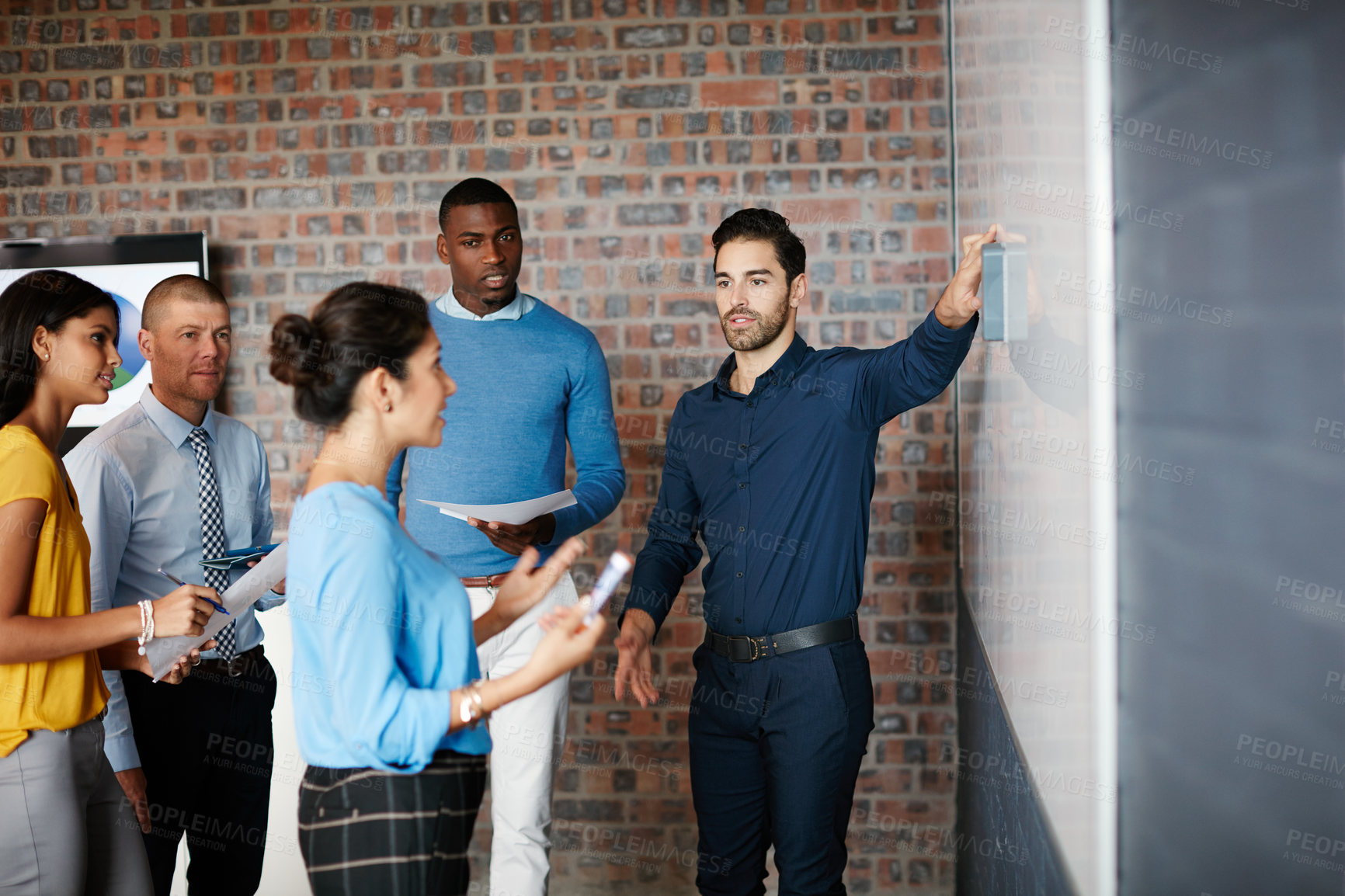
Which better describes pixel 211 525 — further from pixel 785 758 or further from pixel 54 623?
pixel 785 758

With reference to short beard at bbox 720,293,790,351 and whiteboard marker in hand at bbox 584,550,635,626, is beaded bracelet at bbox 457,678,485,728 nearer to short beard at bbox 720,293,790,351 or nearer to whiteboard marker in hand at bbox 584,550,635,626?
whiteboard marker in hand at bbox 584,550,635,626

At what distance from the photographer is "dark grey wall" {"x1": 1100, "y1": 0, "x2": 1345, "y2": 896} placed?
0.81 metres

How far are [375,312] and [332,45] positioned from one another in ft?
7.36

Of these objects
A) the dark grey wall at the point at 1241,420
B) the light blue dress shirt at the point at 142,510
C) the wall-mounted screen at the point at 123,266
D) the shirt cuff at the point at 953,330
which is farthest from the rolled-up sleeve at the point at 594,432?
the dark grey wall at the point at 1241,420

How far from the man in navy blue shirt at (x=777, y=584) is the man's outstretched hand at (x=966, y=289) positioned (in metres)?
0.18

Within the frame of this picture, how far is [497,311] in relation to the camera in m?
2.45

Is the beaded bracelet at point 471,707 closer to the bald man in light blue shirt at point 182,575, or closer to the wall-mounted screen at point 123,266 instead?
the bald man in light blue shirt at point 182,575

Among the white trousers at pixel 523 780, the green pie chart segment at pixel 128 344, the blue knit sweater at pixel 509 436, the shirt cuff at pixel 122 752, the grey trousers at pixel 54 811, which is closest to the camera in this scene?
the grey trousers at pixel 54 811

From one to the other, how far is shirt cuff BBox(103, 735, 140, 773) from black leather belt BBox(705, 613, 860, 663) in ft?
4.15

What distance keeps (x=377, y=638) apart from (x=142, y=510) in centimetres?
112

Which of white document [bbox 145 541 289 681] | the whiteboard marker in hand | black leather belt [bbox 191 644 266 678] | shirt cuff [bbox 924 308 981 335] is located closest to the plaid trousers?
the whiteboard marker in hand

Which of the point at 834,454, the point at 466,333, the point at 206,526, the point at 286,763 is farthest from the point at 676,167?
the point at 286,763

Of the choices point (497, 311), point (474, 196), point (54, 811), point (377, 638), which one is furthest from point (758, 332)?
point (54, 811)

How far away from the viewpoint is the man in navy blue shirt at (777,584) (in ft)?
6.33
